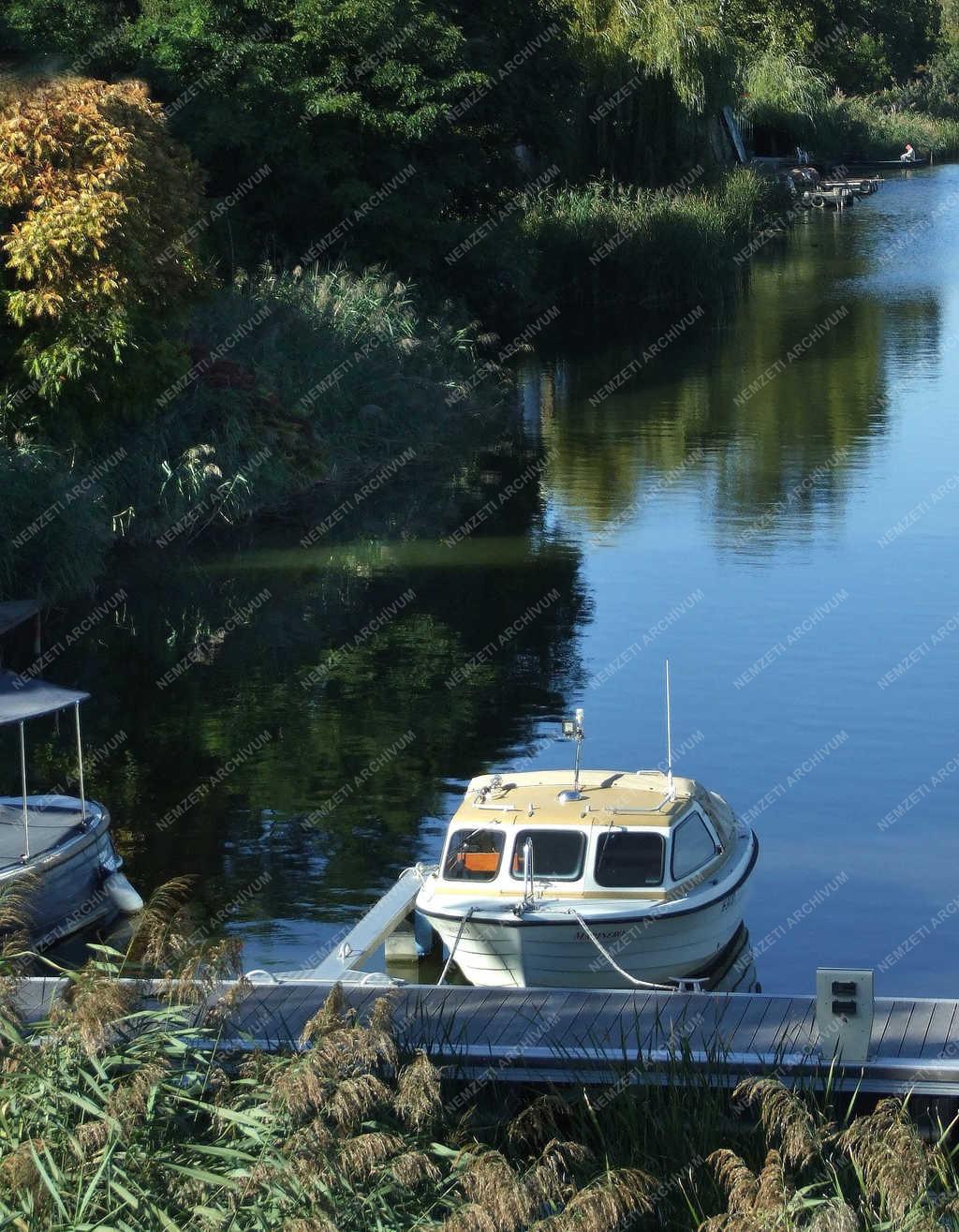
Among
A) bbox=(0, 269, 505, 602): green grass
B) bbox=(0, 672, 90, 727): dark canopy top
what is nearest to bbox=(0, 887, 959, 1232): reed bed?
bbox=(0, 672, 90, 727): dark canopy top

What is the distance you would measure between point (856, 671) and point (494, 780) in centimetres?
870

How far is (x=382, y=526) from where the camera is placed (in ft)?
104

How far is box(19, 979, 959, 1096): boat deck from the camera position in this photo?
35.9 ft

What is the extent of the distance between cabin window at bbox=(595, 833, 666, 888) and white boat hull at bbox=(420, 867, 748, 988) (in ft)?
1.44

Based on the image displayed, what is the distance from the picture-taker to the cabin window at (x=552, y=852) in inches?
584

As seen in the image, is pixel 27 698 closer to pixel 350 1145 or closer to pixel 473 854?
pixel 473 854

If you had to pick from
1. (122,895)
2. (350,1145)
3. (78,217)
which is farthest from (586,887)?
(78,217)

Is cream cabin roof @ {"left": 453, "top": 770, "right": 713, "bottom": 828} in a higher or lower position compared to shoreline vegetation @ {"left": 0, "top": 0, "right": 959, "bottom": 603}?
lower

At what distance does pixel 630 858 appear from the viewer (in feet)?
48.9

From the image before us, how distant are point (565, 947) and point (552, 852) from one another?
90 centimetres

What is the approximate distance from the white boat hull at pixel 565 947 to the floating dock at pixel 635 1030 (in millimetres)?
1600

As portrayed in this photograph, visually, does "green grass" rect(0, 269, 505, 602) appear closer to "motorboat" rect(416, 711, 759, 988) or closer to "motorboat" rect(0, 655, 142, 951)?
"motorboat" rect(0, 655, 142, 951)

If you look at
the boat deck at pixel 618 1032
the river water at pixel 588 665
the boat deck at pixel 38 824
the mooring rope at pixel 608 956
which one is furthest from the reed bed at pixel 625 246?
the boat deck at pixel 618 1032

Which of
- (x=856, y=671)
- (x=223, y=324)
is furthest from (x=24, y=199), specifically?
(x=856, y=671)
